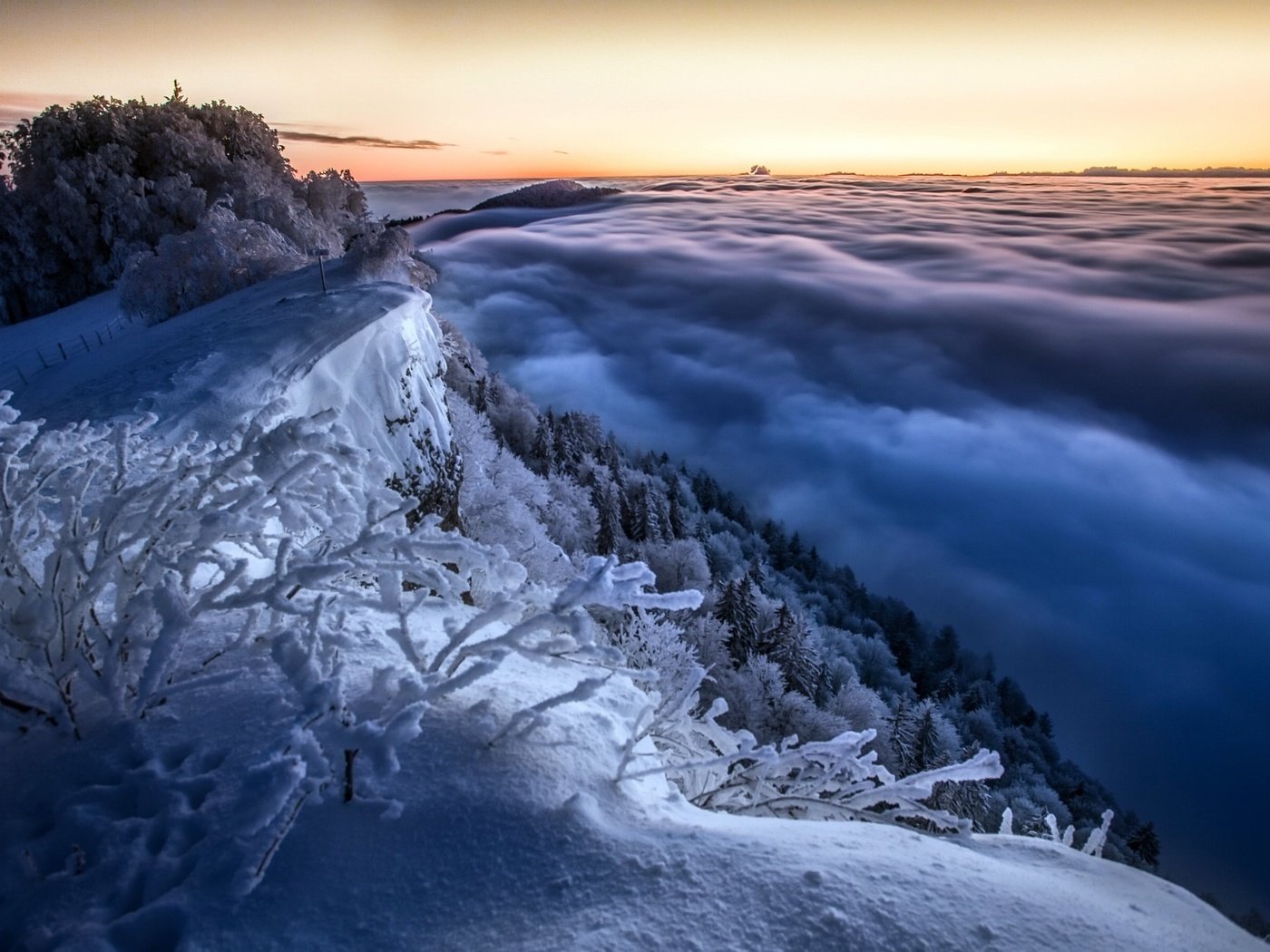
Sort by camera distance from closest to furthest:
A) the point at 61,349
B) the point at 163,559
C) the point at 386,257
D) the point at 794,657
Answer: the point at 163,559
the point at 61,349
the point at 386,257
the point at 794,657

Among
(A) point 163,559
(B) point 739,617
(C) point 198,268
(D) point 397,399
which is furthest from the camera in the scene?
(B) point 739,617

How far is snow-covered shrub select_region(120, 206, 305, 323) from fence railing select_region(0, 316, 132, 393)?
1.73m

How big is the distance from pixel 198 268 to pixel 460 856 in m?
22.0

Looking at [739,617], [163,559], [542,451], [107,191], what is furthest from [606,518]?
[163,559]

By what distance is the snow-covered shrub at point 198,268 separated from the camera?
18.6m

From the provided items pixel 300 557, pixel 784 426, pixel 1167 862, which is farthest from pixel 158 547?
pixel 784 426

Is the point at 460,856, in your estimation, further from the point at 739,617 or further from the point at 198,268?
the point at 739,617

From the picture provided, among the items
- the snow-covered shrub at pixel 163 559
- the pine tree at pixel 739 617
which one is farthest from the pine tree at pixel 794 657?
the snow-covered shrub at pixel 163 559

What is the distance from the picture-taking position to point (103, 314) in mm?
24625

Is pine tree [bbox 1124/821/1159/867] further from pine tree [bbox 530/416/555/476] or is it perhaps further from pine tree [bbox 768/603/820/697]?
pine tree [bbox 530/416/555/476]

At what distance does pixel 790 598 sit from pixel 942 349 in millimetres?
64510

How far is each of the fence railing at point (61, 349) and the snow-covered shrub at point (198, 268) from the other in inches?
68.2

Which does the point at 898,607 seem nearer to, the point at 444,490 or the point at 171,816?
the point at 444,490

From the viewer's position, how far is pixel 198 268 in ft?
61.0
